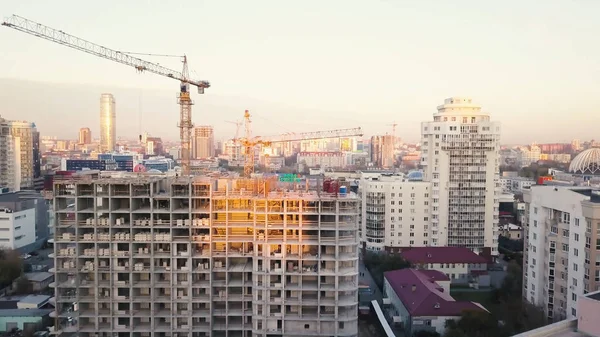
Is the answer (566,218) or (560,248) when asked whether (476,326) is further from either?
(566,218)

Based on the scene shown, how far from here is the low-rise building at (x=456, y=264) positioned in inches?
988

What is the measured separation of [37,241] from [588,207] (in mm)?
31787

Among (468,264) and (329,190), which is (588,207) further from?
(468,264)

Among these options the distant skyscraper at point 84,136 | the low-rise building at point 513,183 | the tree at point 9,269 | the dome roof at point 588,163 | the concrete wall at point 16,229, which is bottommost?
the tree at point 9,269

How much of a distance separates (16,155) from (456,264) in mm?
46287

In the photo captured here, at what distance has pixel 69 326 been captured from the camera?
14570 millimetres

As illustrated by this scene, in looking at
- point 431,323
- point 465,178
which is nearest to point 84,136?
point 465,178

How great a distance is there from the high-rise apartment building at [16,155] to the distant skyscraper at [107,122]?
2355 inches

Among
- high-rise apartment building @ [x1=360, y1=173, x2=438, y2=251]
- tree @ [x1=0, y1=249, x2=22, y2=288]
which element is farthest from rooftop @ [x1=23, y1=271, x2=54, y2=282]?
high-rise apartment building @ [x1=360, y1=173, x2=438, y2=251]

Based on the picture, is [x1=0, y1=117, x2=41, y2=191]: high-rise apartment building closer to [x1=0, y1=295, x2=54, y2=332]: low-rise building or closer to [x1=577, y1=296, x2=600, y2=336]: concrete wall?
[x1=0, y1=295, x2=54, y2=332]: low-rise building

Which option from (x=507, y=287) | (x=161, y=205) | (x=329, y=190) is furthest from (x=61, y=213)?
(x=507, y=287)

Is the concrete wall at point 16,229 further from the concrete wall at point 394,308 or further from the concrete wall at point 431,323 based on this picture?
the concrete wall at point 431,323

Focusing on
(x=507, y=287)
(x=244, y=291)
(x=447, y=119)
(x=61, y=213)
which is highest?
(x=447, y=119)

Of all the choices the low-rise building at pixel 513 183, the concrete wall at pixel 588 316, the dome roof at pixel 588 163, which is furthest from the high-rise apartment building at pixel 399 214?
the low-rise building at pixel 513 183
